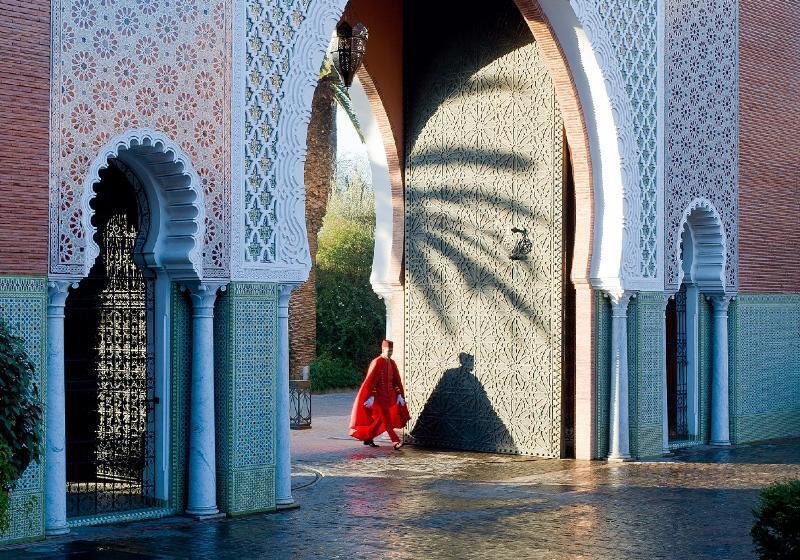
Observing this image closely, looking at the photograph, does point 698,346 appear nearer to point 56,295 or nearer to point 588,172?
point 588,172

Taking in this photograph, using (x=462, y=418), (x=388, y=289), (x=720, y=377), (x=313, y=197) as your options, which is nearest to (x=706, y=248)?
(x=720, y=377)

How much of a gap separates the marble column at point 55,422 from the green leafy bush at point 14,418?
2.72 ft

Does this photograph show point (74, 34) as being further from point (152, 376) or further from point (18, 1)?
point (152, 376)

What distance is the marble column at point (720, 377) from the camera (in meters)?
13.0

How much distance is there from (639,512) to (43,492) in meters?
4.12

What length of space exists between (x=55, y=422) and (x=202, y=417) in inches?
47.0

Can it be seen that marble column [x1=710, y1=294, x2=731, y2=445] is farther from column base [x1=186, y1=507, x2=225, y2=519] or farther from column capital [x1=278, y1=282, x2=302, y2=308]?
column base [x1=186, y1=507, x2=225, y2=519]

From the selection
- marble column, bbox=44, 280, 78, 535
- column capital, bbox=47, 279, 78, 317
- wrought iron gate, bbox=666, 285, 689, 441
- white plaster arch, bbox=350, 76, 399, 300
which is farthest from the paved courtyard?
white plaster arch, bbox=350, 76, 399, 300

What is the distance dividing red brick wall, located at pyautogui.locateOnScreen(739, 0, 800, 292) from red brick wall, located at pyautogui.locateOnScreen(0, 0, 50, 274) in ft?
26.6

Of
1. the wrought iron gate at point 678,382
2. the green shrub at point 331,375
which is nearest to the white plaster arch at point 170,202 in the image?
the wrought iron gate at point 678,382

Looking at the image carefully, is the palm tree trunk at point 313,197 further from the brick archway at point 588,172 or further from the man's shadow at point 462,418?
the brick archway at point 588,172

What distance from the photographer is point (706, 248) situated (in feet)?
42.5

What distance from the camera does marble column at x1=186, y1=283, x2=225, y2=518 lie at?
8.23 meters

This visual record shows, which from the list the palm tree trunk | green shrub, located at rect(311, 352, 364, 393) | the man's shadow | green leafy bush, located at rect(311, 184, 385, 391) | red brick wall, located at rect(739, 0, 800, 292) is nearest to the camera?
the man's shadow
